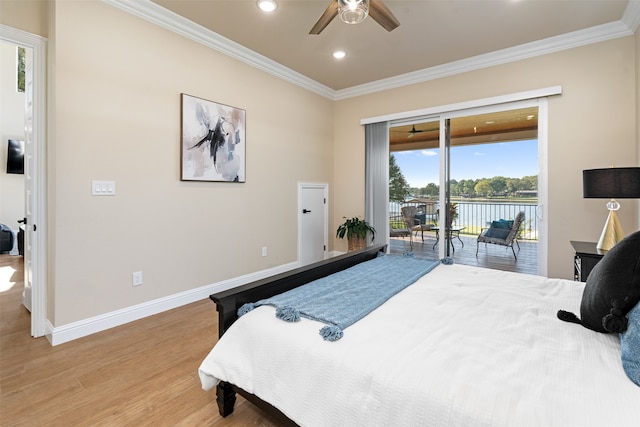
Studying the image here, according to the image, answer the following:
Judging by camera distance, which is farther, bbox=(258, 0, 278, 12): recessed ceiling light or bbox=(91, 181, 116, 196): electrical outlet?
bbox=(258, 0, 278, 12): recessed ceiling light

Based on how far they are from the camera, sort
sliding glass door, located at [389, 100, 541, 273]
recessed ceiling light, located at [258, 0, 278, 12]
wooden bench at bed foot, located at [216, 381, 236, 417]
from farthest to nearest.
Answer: sliding glass door, located at [389, 100, 541, 273] < recessed ceiling light, located at [258, 0, 278, 12] < wooden bench at bed foot, located at [216, 381, 236, 417]

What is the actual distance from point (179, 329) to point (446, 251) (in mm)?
3399

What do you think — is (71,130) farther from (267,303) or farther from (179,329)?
(267,303)

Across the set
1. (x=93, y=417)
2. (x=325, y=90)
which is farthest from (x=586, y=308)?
(x=325, y=90)

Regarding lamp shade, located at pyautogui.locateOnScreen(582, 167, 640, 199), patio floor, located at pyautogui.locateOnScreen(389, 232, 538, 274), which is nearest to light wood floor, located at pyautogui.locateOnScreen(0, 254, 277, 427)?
lamp shade, located at pyautogui.locateOnScreen(582, 167, 640, 199)

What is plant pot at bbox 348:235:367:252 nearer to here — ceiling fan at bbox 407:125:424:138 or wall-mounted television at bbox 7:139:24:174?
ceiling fan at bbox 407:125:424:138

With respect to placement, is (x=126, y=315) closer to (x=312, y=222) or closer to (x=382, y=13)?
(x=312, y=222)

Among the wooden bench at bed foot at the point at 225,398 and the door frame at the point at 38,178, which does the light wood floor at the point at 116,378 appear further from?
the door frame at the point at 38,178

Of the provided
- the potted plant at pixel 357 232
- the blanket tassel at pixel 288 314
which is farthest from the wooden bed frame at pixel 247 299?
the potted plant at pixel 357 232

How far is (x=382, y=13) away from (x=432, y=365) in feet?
7.74

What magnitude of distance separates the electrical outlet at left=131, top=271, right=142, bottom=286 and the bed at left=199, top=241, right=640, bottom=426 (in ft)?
5.52

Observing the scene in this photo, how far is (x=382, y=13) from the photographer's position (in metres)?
2.29

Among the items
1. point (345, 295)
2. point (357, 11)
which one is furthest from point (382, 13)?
point (345, 295)

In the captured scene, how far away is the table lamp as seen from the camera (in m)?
2.28
